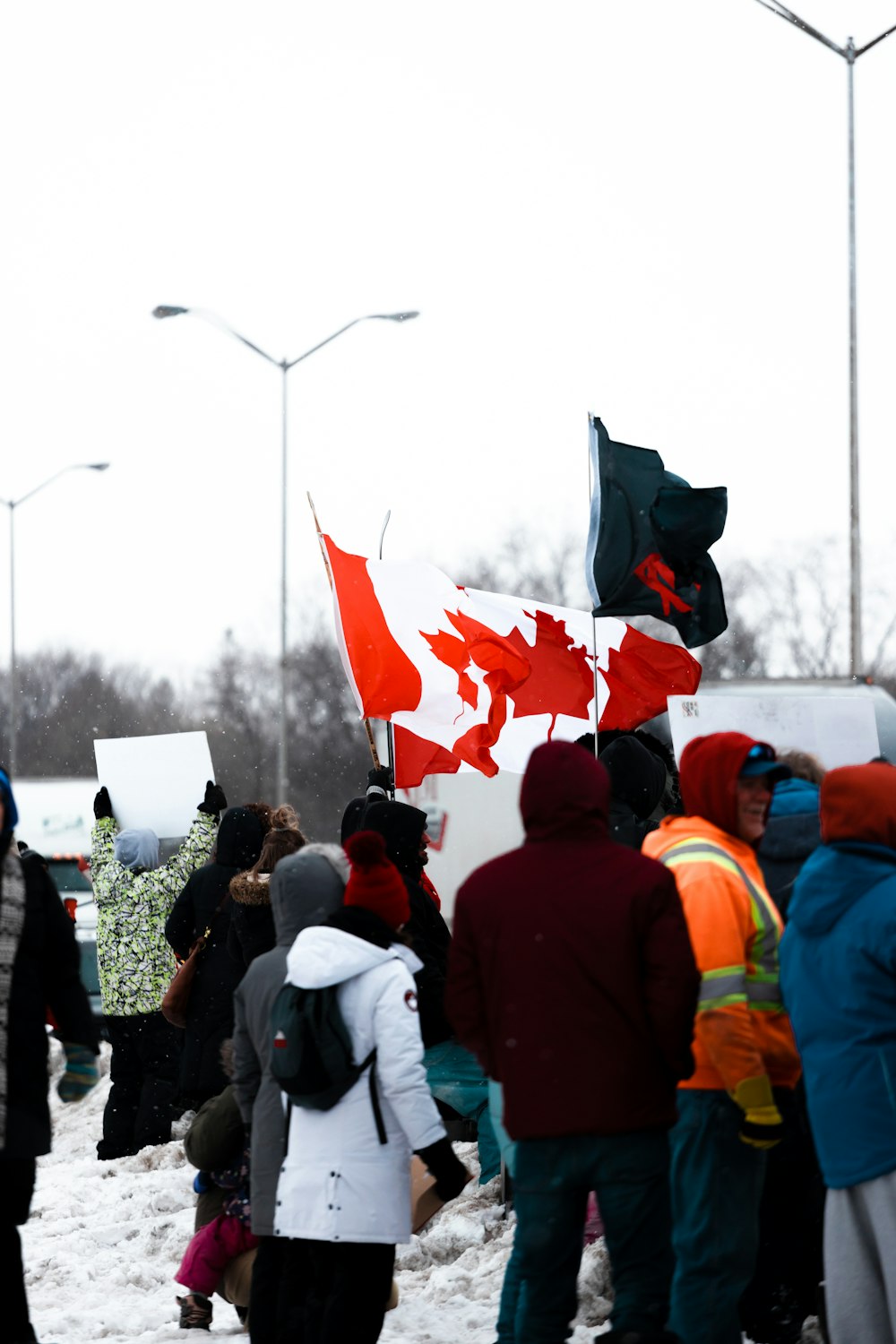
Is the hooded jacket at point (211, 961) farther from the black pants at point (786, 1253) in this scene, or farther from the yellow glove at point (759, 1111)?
the yellow glove at point (759, 1111)

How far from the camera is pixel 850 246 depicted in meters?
18.7

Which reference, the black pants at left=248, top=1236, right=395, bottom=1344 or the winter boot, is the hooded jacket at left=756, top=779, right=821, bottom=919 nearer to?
the black pants at left=248, top=1236, right=395, bottom=1344

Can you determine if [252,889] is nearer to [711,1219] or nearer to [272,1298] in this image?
[272,1298]

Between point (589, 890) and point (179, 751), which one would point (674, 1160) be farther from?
point (179, 751)

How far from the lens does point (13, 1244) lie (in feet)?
17.0

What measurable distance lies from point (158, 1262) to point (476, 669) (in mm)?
3427

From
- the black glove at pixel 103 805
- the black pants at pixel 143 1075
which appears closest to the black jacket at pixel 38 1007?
the black glove at pixel 103 805

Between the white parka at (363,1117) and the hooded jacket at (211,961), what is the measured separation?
3.19 metres

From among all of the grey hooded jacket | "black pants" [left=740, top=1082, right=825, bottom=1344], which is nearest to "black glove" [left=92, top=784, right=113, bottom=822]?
the grey hooded jacket

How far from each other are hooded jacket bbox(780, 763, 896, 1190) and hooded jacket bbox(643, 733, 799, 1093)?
5.7 inches

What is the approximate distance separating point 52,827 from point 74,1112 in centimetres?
1511

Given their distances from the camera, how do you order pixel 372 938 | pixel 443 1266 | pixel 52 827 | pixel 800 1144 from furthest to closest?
pixel 52 827
pixel 443 1266
pixel 800 1144
pixel 372 938

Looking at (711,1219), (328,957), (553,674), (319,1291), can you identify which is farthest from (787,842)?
(553,674)

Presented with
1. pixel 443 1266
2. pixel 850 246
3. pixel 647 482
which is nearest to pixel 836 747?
pixel 647 482
